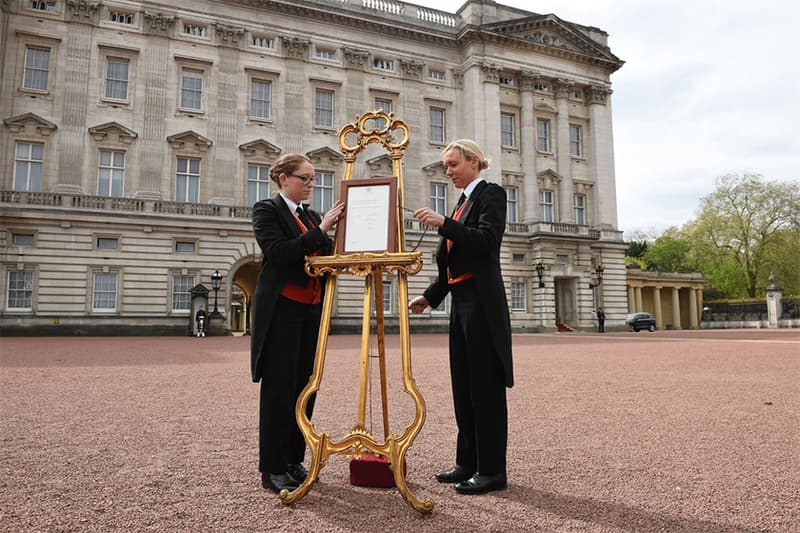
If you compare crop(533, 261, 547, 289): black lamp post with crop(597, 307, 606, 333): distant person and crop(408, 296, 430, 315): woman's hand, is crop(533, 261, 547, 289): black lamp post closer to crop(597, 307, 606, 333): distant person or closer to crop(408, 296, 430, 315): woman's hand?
crop(597, 307, 606, 333): distant person

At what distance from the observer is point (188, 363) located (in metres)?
12.1

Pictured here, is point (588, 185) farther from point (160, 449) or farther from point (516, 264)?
point (160, 449)

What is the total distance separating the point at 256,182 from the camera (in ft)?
95.7

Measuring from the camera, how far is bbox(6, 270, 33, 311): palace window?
79.4ft

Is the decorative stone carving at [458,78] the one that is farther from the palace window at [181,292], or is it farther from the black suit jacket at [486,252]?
the black suit jacket at [486,252]

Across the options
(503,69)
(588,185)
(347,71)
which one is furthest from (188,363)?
(588,185)

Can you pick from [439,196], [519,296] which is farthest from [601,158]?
[439,196]

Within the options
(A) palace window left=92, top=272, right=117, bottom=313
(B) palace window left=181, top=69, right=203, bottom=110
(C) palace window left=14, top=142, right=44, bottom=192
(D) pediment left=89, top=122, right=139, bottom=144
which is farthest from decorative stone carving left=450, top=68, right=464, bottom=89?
(C) palace window left=14, top=142, right=44, bottom=192

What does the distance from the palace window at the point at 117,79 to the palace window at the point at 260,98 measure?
5742mm

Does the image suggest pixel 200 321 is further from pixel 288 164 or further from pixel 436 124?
pixel 288 164

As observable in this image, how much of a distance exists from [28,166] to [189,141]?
22.0 feet

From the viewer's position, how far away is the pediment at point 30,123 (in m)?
24.9

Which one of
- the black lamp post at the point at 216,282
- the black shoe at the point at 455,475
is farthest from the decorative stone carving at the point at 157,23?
the black shoe at the point at 455,475

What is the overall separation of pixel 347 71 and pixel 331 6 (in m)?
3.37
